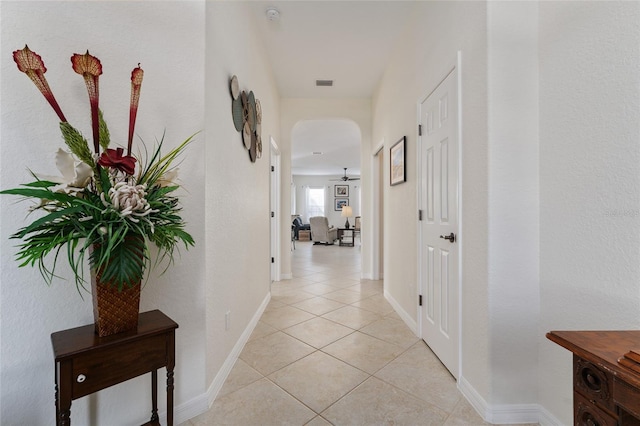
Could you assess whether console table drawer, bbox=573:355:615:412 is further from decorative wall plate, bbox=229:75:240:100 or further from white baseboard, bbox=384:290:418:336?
decorative wall plate, bbox=229:75:240:100

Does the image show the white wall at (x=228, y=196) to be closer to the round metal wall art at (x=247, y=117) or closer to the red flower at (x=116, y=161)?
the round metal wall art at (x=247, y=117)

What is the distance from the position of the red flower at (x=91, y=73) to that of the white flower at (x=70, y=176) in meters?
0.18

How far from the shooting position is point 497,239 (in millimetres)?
1439

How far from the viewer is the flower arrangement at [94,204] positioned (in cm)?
89

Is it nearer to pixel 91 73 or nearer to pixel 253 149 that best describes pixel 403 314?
pixel 253 149

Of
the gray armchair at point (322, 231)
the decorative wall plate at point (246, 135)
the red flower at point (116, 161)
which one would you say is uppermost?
the decorative wall plate at point (246, 135)

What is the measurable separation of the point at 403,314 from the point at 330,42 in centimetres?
291

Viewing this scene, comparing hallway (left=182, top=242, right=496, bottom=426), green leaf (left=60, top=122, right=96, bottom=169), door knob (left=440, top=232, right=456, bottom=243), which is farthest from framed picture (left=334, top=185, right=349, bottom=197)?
green leaf (left=60, top=122, right=96, bottom=169)

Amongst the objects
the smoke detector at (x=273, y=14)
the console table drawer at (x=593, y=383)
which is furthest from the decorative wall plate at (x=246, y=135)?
the console table drawer at (x=593, y=383)

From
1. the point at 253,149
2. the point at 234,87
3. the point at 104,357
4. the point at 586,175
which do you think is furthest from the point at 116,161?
the point at 586,175

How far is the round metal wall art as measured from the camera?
2.08 m

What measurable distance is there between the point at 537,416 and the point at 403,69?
112 inches

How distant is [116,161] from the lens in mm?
964

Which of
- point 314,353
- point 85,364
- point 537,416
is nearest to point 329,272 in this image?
point 314,353
